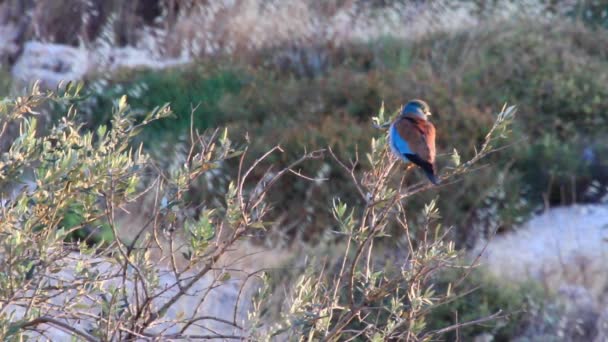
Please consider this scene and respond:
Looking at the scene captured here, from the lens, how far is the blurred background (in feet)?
19.8

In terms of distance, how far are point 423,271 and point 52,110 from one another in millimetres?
5545

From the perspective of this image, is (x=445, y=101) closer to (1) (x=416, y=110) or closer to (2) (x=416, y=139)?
(1) (x=416, y=110)

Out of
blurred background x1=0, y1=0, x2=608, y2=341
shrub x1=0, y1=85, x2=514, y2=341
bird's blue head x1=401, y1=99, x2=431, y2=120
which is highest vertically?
shrub x1=0, y1=85, x2=514, y2=341

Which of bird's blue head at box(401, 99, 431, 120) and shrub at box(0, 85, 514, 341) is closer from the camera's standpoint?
shrub at box(0, 85, 514, 341)

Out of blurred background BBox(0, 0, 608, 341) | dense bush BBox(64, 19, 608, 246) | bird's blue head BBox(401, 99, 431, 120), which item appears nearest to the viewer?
bird's blue head BBox(401, 99, 431, 120)

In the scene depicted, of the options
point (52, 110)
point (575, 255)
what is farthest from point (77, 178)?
point (52, 110)

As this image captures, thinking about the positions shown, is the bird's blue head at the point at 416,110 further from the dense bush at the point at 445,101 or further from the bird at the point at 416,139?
the dense bush at the point at 445,101

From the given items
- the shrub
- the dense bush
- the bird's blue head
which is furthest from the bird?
the dense bush

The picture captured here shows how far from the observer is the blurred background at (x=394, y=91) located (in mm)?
6043

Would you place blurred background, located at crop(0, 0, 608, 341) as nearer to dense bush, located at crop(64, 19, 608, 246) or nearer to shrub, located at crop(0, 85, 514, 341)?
dense bush, located at crop(64, 19, 608, 246)

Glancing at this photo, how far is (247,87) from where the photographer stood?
8.59 metres

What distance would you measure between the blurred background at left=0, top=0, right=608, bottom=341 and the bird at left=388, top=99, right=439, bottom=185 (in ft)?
1.90

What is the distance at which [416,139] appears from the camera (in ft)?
11.5

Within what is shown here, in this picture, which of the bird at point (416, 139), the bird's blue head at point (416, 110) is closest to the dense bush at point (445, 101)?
the bird's blue head at point (416, 110)
